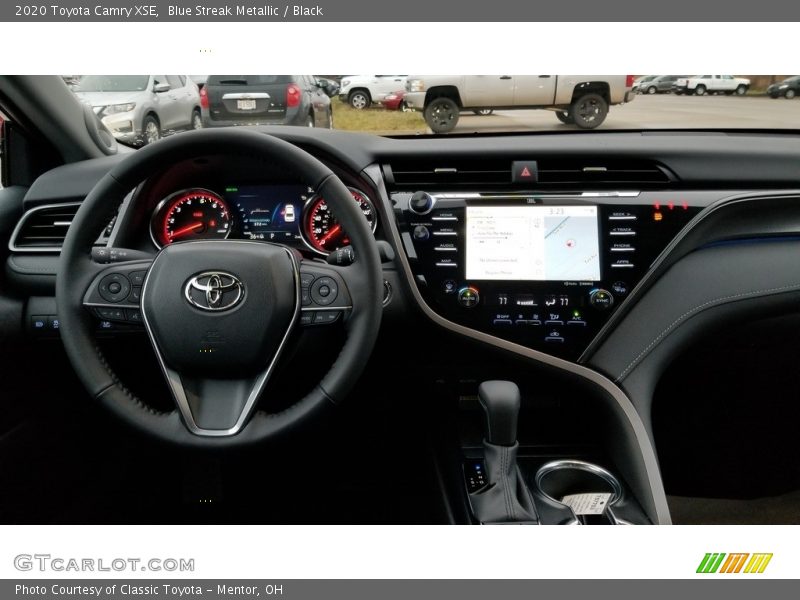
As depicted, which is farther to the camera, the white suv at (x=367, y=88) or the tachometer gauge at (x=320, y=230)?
the tachometer gauge at (x=320, y=230)

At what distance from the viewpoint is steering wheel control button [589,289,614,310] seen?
2096 millimetres

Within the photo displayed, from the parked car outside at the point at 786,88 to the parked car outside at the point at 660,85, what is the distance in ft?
0.93

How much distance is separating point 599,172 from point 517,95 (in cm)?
36

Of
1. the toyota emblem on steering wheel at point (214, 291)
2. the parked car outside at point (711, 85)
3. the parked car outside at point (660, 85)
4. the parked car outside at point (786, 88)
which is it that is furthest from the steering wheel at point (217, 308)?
the parked car outside at point (786, 88)

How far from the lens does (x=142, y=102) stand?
2.33 m

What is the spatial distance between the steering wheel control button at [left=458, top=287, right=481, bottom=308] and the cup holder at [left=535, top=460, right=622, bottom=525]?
567 millimetres

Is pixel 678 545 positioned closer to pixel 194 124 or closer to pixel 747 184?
pixel 747 184

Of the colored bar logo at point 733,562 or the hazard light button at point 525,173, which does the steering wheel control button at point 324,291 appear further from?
the colored bar logo at point 733,562

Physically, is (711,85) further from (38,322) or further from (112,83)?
(38,322)

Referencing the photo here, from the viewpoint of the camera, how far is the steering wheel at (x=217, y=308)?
149cm

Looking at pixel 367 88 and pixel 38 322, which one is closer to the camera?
pixel 367 88

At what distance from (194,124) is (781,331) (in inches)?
82.6

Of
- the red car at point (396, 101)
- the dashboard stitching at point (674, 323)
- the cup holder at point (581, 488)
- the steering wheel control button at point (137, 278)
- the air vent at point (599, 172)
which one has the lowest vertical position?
the cup holder at point (581, 488)

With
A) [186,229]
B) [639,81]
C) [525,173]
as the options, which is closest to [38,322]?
[186,229]
